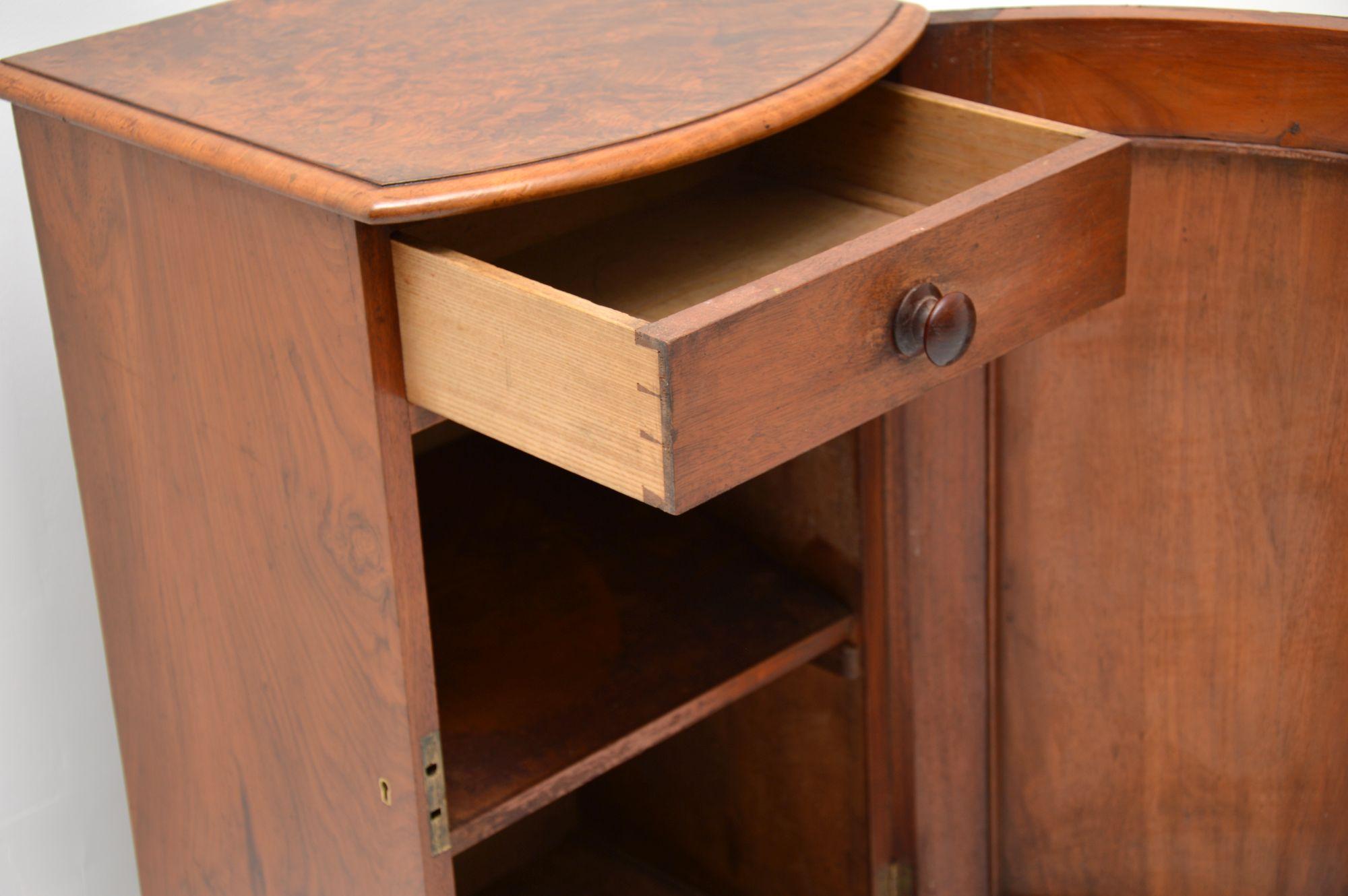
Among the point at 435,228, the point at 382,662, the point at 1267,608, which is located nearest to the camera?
the point at 382,662

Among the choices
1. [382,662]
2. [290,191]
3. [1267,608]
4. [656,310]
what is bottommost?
[1267,608]

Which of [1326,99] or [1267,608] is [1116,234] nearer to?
[1326,99]

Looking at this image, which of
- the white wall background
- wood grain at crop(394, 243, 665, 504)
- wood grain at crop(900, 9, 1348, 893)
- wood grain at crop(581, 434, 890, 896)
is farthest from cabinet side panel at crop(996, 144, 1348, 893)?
Answer: wood grain at crop(394, 243, 665, 504)

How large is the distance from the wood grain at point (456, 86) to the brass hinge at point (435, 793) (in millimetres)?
300

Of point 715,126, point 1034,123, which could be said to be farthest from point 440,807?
point 1034,123

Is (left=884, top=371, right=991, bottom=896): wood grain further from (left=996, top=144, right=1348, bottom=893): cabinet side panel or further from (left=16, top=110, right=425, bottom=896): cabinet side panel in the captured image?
(left=16, top=110, right=425, bottom=896): cabinet side panel

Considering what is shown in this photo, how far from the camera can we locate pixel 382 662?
93cm

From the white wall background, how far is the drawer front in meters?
0.31

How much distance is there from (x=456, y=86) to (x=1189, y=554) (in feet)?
1.94

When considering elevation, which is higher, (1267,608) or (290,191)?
(290,191)

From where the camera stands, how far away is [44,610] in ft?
4.21

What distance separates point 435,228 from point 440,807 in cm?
33

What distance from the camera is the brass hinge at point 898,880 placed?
1.35 m

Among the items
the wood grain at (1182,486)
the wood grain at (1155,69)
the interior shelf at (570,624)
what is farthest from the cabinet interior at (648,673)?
the wood grain at (1155,69)
